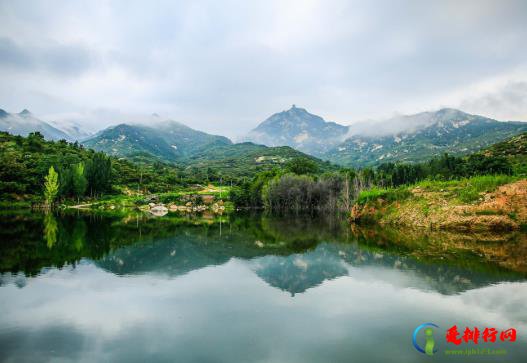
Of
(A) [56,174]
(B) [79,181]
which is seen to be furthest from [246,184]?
(A) [56,174]

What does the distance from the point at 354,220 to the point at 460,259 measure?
33.5 meters

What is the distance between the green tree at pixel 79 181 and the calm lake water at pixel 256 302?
79827 mm

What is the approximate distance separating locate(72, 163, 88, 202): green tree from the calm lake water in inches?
3143

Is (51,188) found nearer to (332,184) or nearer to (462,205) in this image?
(332,184)

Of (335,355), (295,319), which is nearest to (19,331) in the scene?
(295,319)

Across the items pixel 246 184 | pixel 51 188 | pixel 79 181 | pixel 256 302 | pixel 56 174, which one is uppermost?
pixel 56 174

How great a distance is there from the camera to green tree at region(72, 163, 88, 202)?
9744 centimetres

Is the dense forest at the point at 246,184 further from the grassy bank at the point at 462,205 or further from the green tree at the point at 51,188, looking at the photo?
the grassy bank at the point at 462,205

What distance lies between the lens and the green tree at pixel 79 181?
9744 centimetres

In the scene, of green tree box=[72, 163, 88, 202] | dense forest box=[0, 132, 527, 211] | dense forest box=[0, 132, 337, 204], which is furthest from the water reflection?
green tree box=[72, 163, 88, 202]

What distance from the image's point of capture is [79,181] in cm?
9788

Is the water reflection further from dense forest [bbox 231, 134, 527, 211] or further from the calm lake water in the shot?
dense forest [bbox 231, 134, 527, 211]

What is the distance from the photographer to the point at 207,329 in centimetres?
1107

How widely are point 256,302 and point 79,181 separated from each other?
Answer: 3948 inches
